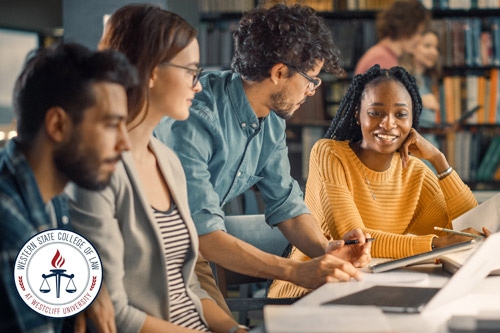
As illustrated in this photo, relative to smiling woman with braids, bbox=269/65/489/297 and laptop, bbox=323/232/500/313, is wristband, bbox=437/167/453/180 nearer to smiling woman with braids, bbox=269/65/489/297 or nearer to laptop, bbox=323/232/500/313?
smiling woman with braids, bbox=269/65/489/297

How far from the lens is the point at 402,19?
12.8 feet

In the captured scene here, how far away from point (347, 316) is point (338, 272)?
0.54m

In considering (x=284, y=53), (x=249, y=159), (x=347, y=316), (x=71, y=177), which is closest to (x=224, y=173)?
(x=249, y=159)

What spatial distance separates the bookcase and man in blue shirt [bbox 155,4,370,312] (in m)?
1.90

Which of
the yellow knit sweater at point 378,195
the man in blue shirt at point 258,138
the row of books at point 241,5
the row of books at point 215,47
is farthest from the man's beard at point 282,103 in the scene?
the row of books at point 241,5

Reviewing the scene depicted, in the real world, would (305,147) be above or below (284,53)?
A: below

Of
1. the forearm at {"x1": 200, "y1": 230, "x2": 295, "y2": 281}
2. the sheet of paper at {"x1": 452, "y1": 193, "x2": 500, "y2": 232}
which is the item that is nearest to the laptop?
the forearm at {"x1": 200, "y1": 230, "x2": 295, "y2": 281}

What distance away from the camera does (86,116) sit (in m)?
1.18

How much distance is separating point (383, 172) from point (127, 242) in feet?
3.67

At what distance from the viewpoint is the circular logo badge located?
1.26 m

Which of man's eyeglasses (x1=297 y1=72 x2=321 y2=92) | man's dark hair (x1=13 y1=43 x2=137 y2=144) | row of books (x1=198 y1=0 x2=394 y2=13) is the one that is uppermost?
row of books (x1=198 y1=0 x2=394 y2=13)

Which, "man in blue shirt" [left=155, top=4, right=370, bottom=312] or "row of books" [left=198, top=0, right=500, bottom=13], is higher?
"row of books" [left=198, top=0, right=500, bottom=13]

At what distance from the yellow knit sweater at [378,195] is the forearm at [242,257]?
41 cm

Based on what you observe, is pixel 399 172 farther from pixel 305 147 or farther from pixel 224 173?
pixel 305 147
